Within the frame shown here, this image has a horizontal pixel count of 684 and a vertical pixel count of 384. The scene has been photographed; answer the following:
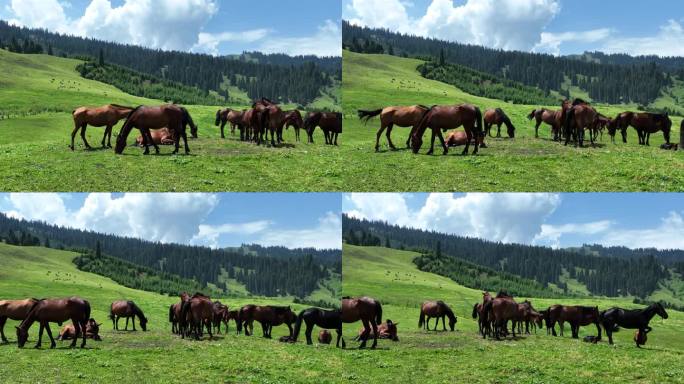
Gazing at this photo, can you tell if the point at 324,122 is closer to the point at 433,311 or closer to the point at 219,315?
the point at 433,311

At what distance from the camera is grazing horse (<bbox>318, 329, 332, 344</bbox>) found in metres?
32.6

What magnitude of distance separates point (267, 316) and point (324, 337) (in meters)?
8.41

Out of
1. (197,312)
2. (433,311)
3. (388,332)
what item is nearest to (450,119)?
(433,311)

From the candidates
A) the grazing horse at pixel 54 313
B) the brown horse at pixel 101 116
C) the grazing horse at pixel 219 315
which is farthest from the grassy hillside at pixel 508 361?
the brown horse at pixel 101 116

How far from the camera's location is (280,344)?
33219 millimetres

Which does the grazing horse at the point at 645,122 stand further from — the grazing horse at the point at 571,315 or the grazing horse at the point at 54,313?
the grazing horse at the point at 54,313

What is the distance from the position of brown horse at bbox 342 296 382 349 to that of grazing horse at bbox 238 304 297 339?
356 inches

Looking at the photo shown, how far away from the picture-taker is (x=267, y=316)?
133ft

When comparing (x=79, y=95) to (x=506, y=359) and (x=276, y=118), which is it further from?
(x=506, y=359)

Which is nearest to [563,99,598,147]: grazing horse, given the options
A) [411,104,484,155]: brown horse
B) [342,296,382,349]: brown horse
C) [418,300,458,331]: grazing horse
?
[411,104,484,155]: brown horse

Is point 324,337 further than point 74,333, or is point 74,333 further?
point 74,333

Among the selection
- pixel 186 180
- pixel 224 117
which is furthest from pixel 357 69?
pixel 186 180

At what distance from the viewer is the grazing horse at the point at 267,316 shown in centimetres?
3966

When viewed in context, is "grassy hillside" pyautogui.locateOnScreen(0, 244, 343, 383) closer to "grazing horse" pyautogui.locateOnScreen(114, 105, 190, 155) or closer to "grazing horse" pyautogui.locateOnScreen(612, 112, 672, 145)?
"grazing horse" pyautogui.locateOnScreen(114, 105, 190, 155)
